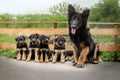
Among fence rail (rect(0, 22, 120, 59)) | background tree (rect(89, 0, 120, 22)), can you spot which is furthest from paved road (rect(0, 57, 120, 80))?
background tree (rect(89, 0, 120, 22))

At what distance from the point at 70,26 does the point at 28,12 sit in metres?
3.60

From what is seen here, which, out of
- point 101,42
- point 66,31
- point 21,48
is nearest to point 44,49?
point 21,48

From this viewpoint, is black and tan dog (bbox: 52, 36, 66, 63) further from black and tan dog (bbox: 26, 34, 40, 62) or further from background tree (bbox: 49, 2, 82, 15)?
background tree (bbox: 49, 2, 82, 15)

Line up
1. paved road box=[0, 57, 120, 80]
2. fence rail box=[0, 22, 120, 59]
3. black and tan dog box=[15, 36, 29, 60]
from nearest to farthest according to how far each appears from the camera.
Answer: paved road box=[0, 57, 120, 80] → black and tan dog box=[15, 36, 29, 60] → fence rail box=[0, 22, 120, 59]

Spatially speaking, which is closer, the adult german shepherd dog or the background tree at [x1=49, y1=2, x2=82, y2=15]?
the adult german shepherd dog

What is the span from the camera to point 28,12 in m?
9.33

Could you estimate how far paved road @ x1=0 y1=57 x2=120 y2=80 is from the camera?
16.9 feet

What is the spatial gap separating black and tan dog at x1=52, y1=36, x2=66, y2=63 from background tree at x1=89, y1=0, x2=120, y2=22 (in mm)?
3062

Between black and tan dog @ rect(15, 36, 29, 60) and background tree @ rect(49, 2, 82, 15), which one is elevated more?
background tree @ rect(49, 2, 82, 15)

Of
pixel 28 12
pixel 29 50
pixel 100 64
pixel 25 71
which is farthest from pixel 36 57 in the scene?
pixel 28 12

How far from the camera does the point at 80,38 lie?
20.0 feet

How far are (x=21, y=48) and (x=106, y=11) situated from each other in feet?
12.4

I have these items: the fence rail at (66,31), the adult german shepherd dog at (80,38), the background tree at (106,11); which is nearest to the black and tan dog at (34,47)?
the adult german shepherd dog at (80,38)

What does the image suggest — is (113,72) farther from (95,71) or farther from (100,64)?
(100,64)
